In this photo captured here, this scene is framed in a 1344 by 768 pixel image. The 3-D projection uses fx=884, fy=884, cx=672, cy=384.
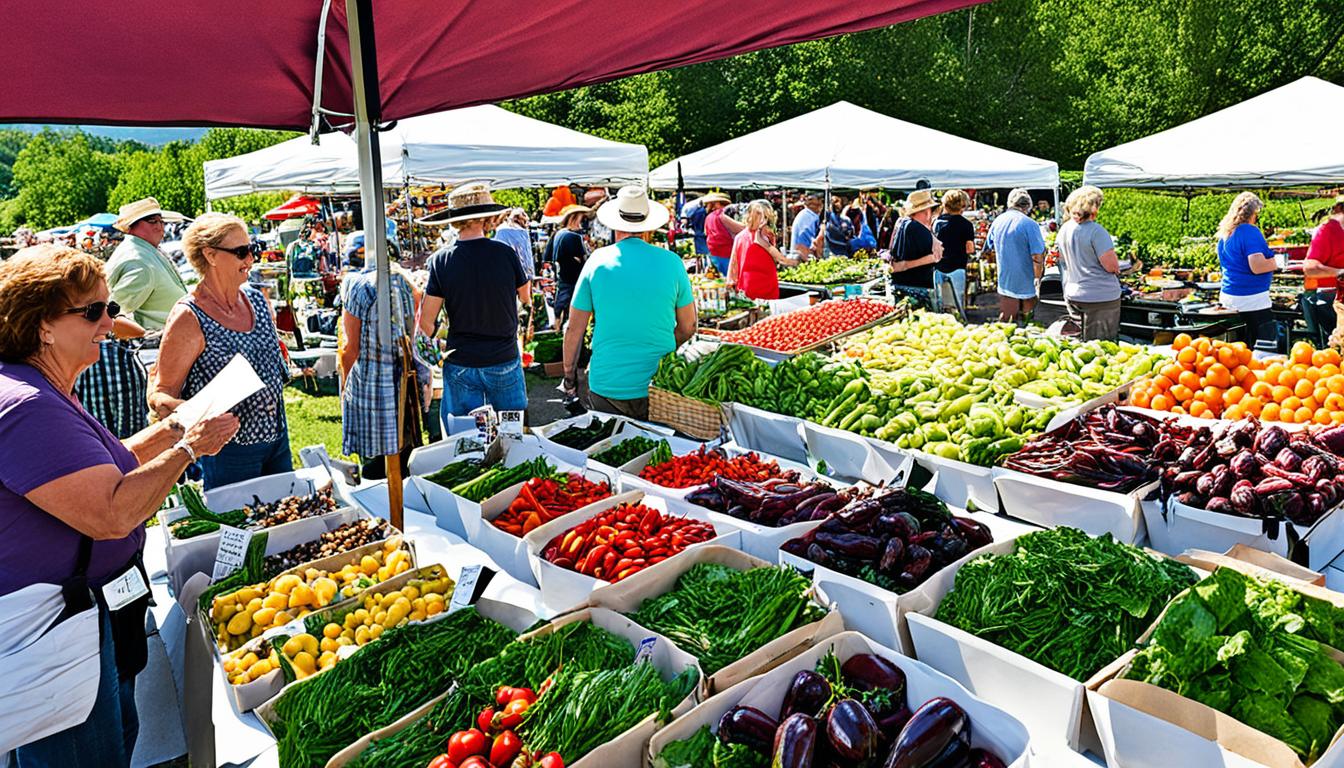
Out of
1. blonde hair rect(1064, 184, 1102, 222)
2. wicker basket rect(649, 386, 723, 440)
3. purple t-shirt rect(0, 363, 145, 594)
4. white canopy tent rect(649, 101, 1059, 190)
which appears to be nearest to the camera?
purple t-shirt rect(0, 363, 145, 594)

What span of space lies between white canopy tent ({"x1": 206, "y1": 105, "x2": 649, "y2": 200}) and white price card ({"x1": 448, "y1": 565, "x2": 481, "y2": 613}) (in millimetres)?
6248

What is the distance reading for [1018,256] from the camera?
8.27 metres

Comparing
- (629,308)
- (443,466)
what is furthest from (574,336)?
(443,466)

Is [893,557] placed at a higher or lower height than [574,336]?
lower

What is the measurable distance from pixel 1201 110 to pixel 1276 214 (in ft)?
51.0

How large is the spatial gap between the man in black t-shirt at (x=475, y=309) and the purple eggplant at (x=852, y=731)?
3290 mm

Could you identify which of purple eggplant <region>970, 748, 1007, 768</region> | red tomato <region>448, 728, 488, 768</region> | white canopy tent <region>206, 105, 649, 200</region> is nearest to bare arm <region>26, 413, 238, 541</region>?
red tomato <region>448, 728, 488, 768</region>

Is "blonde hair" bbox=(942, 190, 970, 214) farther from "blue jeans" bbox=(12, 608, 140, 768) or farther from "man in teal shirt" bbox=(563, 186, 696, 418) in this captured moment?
"blue jeans" bbox=(12, 608, 140, 768)

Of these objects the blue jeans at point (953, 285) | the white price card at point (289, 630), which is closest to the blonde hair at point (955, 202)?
the blue jeans at point (953, 285)

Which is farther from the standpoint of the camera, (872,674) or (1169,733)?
(872,674)

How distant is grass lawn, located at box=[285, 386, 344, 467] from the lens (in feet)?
23.8

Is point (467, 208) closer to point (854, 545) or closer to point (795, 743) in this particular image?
point (854, 545)

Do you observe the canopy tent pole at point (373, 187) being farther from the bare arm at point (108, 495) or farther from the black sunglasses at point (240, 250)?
the bare arm at point (108, 495)

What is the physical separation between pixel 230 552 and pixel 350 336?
49.0 inches
